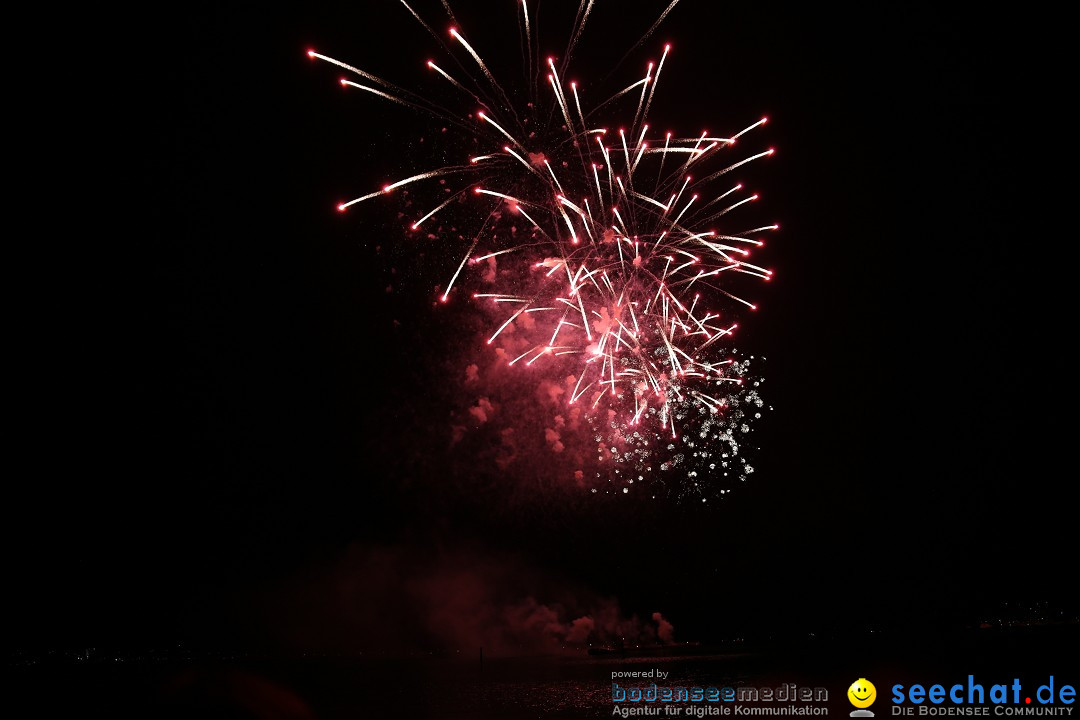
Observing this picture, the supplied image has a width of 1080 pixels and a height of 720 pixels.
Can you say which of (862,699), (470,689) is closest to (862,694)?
(862,699)

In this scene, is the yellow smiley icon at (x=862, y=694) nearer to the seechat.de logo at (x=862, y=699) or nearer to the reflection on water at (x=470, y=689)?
the seechat.de logo at (x=862, y=699)

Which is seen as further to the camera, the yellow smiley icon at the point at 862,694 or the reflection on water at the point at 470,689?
the reflection on water at the point at 470,689

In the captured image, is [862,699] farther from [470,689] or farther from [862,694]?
[470,689]

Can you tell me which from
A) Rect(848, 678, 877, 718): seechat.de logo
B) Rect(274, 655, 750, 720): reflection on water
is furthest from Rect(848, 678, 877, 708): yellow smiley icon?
Rect(274, 655, 750, 720): reflection on water

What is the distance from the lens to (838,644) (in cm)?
7144

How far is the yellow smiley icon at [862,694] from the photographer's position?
2198 centimetres

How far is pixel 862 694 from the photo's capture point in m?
23.9

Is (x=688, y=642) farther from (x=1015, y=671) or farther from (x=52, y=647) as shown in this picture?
(x=52, y=647)

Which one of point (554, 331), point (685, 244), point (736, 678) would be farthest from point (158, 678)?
point (685, 244)

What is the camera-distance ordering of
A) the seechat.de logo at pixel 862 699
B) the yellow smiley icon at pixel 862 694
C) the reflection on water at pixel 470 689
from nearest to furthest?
1. the yellow smiley icon at pixel 862 694
2. the seechat.de logo at pixel 862 699
3. the reflection on water at pixel 470 689

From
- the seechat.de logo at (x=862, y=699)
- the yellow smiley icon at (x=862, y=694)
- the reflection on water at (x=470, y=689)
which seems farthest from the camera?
the reflection on water at (x=470, y=689)

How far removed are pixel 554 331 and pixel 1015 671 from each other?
1405 inches

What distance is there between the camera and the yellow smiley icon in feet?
72.1

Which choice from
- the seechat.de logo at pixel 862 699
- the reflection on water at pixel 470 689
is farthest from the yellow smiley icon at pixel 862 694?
the reflection on water at pixel 470 689
